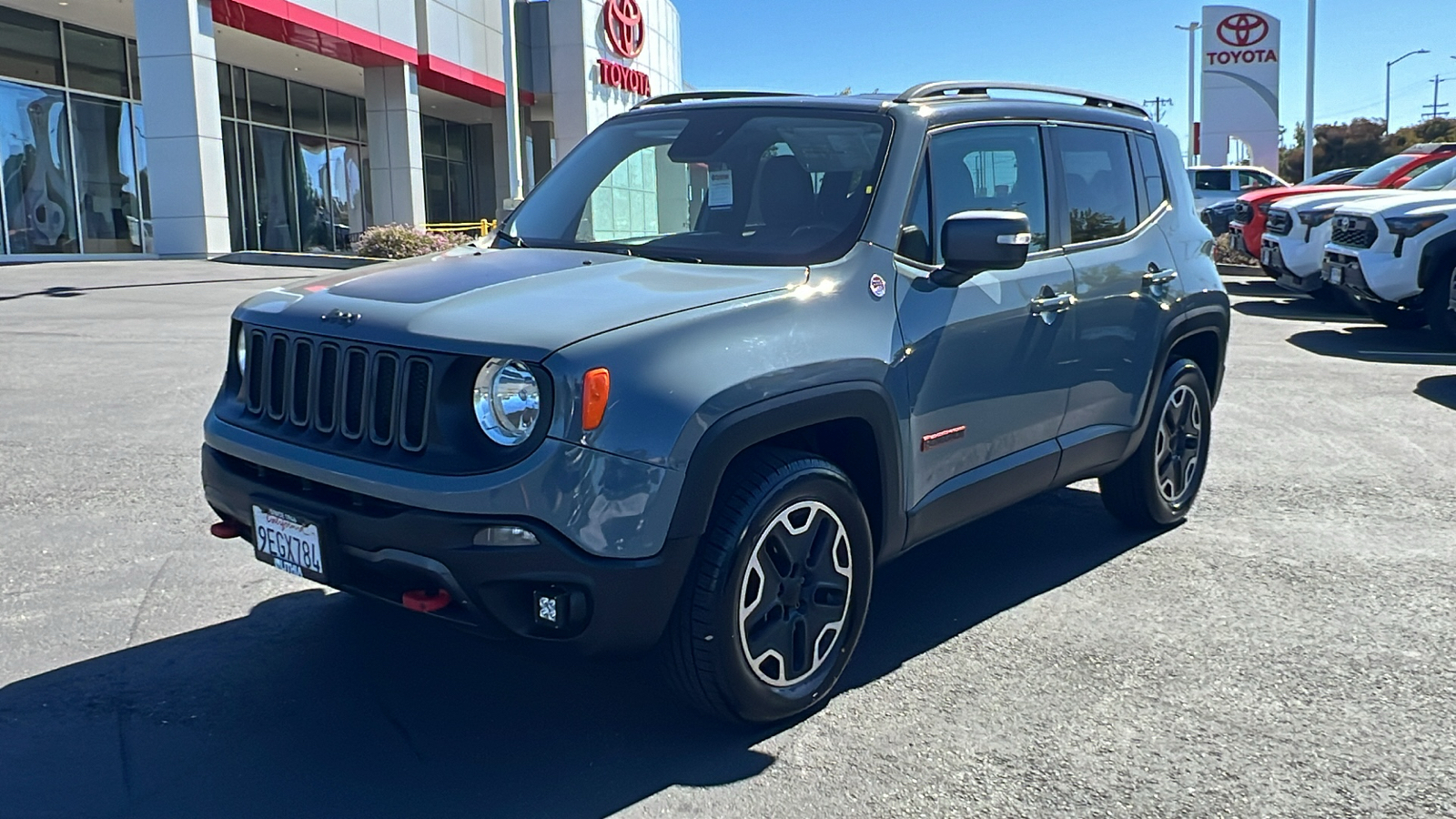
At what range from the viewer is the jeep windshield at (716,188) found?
13.8 feet

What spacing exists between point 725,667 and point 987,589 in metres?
1.91

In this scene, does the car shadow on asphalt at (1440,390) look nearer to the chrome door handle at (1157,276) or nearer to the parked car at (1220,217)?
the chrome door handle at (1157,276)

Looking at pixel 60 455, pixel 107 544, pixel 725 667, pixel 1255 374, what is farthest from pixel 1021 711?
pixel 1255 374

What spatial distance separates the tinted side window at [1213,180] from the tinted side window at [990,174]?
88.9 ft

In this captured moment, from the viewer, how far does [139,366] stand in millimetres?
9977

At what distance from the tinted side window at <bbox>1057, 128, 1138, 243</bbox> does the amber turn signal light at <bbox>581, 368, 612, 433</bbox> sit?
2573mm

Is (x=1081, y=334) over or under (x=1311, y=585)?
over

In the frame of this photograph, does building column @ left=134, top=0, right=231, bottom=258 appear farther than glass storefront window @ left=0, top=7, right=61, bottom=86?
No

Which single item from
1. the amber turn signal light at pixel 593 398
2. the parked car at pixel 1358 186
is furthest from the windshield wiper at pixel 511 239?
the parked car at pixel 1358 186

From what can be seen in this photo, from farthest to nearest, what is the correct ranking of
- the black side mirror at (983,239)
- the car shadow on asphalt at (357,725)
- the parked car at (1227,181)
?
the parked car at (1227,181), the black side mirror at (983,239), the car shadow on asphalt at (357,725)

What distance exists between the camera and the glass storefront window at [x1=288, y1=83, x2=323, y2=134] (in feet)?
97.8

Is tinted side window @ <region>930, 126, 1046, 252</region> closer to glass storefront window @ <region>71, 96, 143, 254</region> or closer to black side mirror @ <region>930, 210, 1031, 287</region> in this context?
black side mirror @ <region>930, 210, 1031, 287</region>

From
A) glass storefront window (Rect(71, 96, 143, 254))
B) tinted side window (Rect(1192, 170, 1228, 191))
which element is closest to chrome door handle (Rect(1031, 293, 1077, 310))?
glass storefront window (Rect(71, 96, 143, 254))

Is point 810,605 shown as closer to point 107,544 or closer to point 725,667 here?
point 725,667
